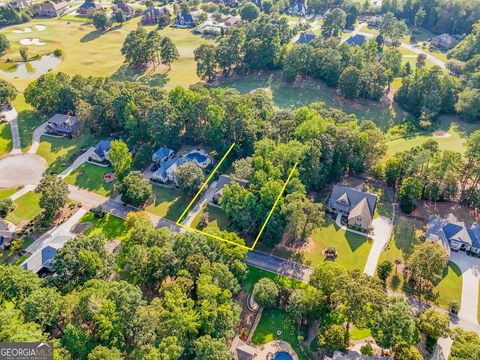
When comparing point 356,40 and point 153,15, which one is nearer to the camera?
point 356,40

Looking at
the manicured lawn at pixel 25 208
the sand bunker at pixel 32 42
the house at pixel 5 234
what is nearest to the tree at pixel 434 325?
the house at pixel 5 234

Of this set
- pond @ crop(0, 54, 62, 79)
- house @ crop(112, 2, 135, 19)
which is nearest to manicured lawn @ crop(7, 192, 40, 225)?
pond @ crop(0, 54, 62, 79)

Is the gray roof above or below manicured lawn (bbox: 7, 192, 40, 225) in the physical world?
above

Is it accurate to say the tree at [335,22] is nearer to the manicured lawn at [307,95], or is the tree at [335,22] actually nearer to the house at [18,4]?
the manicured lawn at [307,95]

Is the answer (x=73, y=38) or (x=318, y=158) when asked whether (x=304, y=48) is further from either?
(x=73, y=38)

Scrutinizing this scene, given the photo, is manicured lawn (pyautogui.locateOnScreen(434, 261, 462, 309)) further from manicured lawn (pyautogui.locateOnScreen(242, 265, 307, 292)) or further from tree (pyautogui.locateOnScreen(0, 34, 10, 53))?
tree (pyautogui.locateOnScreen(0, 34, 10, 53))

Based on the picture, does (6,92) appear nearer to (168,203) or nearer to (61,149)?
(61,149)

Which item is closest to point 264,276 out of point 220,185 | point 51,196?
point 220,185
